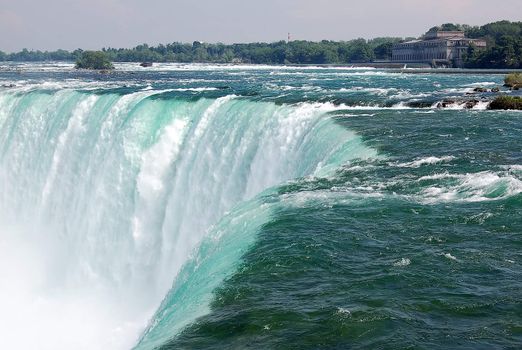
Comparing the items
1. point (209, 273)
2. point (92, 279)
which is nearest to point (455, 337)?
point (209, 273)

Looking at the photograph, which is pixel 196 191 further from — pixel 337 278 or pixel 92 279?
pixel 337 278

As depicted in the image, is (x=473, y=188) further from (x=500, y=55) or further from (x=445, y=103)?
(x=500, y=55)

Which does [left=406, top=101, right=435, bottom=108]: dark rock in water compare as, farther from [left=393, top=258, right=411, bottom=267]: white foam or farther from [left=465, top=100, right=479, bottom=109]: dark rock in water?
[left=393, top=258, right=411, bottom=267]: white foam

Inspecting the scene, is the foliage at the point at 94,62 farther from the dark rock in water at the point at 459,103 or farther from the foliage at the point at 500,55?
the dark rock in water at the point at 459,103

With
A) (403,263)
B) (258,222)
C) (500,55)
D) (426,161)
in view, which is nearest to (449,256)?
(403,263)

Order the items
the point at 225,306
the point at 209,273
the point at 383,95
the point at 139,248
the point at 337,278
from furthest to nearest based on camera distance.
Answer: the point at 383,95 → the point at 139,248 → the point at 209,273 → the point at 337,278 → the point at 225,306
